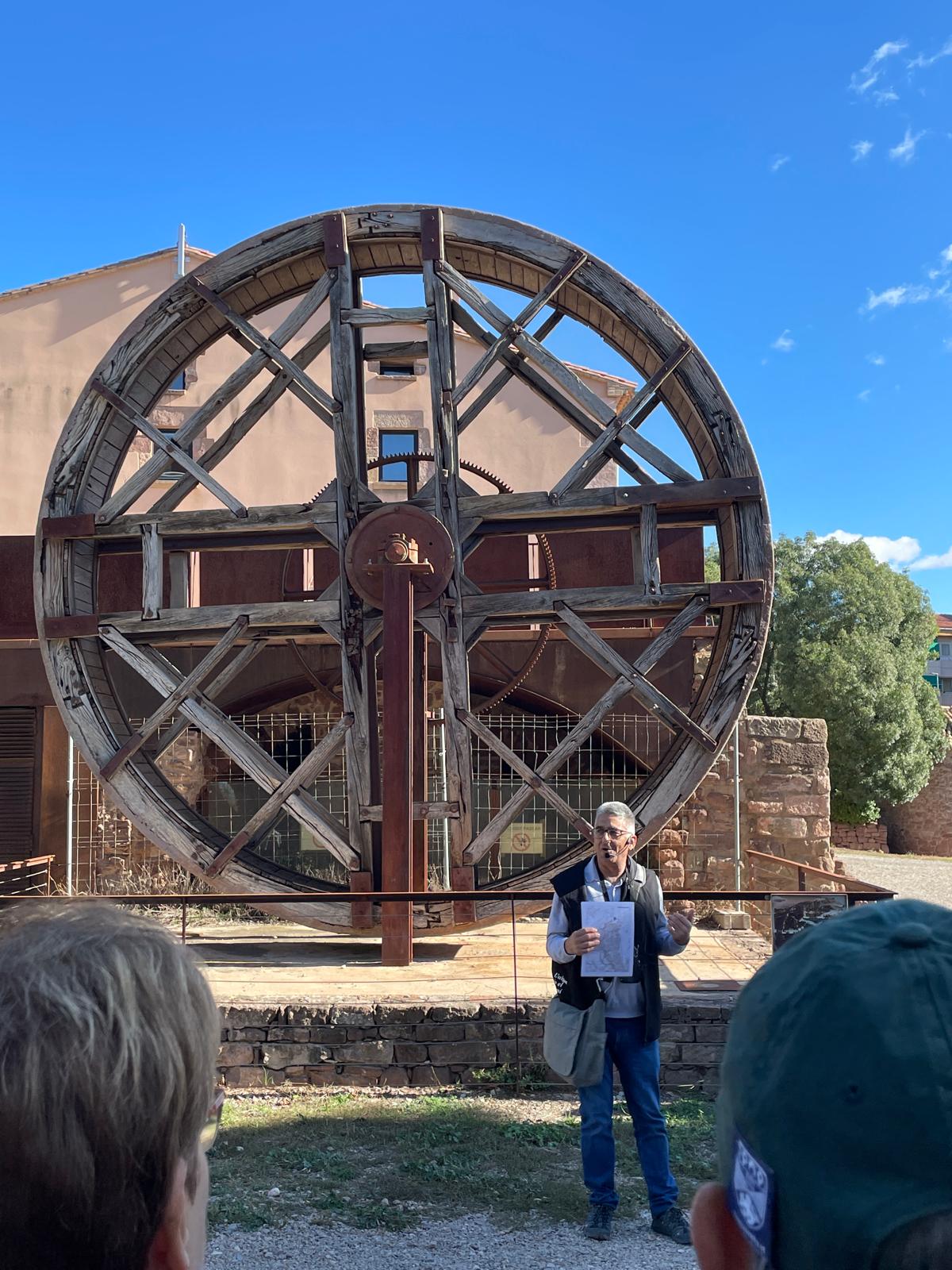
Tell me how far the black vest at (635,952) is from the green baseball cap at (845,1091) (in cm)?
292

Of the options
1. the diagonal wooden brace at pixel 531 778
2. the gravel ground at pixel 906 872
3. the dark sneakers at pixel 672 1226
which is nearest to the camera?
the dark sneakers at pixel 672 1226

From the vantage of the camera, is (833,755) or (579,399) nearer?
(579,399)

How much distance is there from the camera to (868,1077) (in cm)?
65

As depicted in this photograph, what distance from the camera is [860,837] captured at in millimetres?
24047

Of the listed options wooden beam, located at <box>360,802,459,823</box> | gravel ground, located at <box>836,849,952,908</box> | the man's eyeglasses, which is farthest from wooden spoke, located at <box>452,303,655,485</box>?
gravel ground, located at <box>836,849,952,908</box>

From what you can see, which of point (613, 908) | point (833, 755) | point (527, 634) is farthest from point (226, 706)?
point (833, 755)

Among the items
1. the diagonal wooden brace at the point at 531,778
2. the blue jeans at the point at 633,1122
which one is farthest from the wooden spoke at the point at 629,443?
the blue jeans at the point at 633,1122

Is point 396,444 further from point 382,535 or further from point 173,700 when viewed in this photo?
point 173,700

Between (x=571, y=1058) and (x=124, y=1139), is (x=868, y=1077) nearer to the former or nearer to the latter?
(x=124, y=1139)

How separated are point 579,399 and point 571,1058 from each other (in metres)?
4.26

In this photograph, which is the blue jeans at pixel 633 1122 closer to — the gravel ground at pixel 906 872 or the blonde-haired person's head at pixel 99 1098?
the blonde-haired person's head at pixel 99 1098

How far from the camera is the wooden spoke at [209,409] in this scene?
687 cm

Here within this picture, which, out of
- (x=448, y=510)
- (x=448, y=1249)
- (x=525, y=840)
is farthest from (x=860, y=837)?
(x=448, y=1249)

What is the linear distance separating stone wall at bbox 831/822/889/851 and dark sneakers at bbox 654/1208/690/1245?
2180 cm
